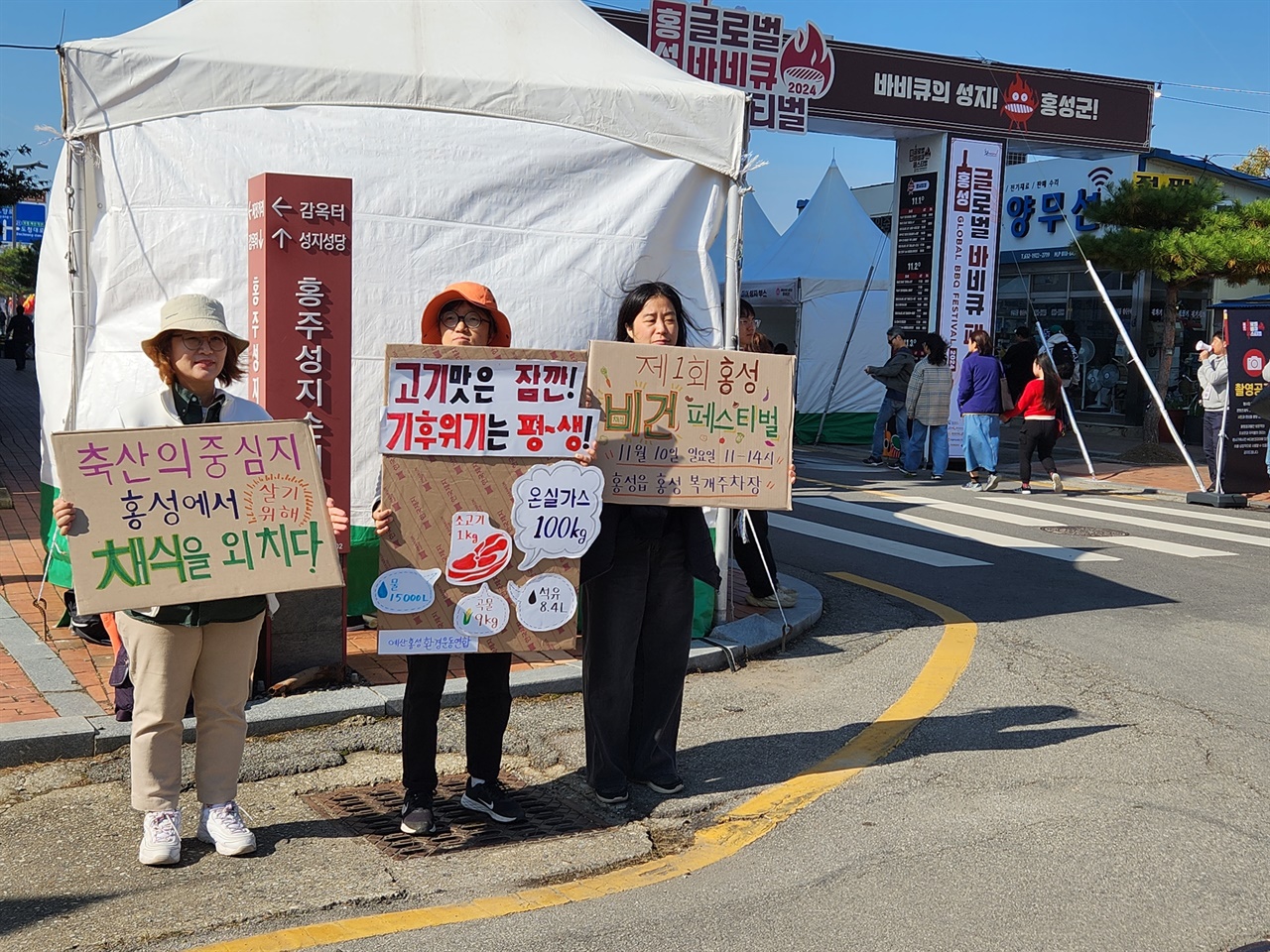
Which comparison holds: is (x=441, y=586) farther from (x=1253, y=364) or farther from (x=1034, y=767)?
(x=1253, y=364)

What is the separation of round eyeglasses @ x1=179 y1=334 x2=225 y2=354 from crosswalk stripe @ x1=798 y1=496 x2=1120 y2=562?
7732 mm

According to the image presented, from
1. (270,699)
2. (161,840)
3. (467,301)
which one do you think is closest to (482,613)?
(467,301)

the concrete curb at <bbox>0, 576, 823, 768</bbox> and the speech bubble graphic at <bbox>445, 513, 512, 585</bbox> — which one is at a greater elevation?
the speech bubble graphic at <bbox>445, 513, 512, 585</bbox>

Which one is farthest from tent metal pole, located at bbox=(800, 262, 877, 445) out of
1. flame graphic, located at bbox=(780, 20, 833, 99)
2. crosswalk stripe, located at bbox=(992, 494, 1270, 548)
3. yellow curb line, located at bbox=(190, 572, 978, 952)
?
yellow curb line, located at bbox=(190, 572, 978, 952)

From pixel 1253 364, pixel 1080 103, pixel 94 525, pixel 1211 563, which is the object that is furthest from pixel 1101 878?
pixel 1080 103

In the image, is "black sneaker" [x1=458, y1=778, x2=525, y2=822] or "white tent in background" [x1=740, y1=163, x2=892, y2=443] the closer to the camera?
"black sneaker" [x1=458, y1=778, x2=525, y2=822]

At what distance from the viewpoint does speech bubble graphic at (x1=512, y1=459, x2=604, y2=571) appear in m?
4.23

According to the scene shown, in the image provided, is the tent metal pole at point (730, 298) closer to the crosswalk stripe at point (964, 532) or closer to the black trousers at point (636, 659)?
the black trousers at point (636, 659)

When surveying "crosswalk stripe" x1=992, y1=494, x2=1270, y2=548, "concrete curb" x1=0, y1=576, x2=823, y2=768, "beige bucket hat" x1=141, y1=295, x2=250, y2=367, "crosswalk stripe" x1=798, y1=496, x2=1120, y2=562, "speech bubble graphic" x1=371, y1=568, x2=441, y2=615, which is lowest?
"concrete curb" x1=0, y1=576, x2=823, y2=768

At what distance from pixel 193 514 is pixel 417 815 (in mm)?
1266

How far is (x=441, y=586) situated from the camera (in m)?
4.11

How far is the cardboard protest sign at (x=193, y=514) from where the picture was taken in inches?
145

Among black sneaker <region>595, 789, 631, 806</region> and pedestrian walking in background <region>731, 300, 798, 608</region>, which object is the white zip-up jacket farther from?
black sneaker <region>595, 789, 631, 806</region>

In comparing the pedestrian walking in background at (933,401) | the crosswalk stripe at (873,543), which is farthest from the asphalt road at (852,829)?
A: the pedestrian walking in background at (933,401)
